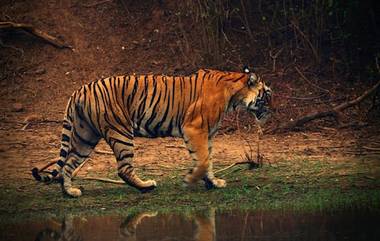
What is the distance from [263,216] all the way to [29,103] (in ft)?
18.8

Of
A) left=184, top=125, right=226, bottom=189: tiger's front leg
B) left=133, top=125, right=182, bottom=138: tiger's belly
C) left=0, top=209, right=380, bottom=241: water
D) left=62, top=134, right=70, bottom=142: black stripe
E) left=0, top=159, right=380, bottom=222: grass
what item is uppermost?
left=133, top=125, right=182, bottom=138: tiger's belly

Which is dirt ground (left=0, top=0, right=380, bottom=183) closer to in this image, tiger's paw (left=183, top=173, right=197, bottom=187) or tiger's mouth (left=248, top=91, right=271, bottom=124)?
tiger's mouth (left=248, top=91, right=271, bottom=124)

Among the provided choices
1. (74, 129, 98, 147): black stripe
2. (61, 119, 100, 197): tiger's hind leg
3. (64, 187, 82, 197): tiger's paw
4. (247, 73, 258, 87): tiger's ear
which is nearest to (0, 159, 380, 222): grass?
(64, 187, 82, 197): tiger's paw

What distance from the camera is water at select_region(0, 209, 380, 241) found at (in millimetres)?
8359

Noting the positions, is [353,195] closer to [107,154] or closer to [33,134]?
[107,154]

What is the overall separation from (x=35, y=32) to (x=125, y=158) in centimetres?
533

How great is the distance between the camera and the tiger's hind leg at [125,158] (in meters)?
10.2

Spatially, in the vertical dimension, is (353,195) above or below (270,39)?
below

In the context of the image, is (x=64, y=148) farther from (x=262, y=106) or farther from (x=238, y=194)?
(x=262, y=106)

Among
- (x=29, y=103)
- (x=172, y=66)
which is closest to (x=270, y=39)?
(x=172, y=66)

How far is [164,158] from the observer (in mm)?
11859

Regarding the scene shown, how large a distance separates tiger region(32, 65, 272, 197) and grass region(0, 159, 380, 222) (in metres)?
0.19

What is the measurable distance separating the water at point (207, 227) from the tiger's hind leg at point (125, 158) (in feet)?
2.87

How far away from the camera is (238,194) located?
10.1 metres
